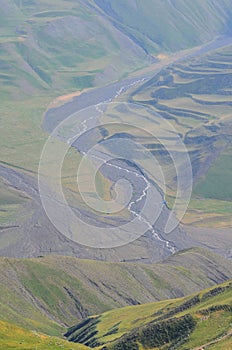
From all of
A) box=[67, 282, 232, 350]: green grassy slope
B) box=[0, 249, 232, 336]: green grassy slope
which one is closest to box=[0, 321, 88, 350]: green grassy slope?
box=[67, 282, 232, 350]: green grassy slope

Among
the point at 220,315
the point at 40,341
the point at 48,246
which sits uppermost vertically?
the point at 48,246

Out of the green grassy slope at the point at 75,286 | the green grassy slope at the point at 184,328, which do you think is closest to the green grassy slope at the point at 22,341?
the green grassy slope at the point at 184,328

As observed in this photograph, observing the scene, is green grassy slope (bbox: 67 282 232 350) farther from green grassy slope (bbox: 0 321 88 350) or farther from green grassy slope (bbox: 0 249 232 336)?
green grassy slope (bbox: 0 249 232 336)

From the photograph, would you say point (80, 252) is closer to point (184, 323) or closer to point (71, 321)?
point (71, 321)

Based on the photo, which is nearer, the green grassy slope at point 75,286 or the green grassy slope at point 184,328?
the green grassy slope at point 184,328

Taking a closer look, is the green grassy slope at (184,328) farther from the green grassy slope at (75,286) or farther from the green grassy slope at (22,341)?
the green grassy slope at (75,286)

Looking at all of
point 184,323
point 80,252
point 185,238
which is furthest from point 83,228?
point 184,323
